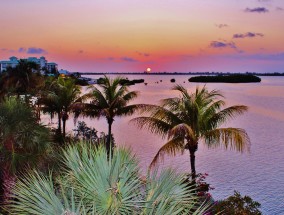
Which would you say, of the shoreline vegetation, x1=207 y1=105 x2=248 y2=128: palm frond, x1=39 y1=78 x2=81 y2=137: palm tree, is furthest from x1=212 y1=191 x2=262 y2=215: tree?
x1=39 y1=78 x2=81 y2=137: palm tree

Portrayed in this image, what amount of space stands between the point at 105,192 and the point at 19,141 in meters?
7.57

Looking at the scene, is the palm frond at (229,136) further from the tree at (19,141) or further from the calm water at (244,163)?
the tree at (19,141)

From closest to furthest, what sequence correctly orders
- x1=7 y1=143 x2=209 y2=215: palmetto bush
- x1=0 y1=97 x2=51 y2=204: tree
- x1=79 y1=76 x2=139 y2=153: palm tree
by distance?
x1=7 y1=143 x2=209 y2=215: palmetto bush
x1=0 y1=97 x2=51 y2=204: tree
x1=79 y1=76 x2=139 y2=153: palm tree

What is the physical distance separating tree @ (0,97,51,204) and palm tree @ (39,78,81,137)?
22412 millimetres

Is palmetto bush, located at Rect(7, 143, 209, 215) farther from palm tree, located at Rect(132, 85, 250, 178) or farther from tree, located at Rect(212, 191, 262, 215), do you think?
palm tree, located at Rect(132, 85, 250, 178)

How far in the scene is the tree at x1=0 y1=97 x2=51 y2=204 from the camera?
11703mm

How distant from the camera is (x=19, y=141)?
12078 millimetres

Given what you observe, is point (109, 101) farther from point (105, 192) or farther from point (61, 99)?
point (105, 192)

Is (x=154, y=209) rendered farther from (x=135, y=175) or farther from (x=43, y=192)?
(x=43, y=192)

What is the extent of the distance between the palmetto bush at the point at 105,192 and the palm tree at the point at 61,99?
96.0 feet

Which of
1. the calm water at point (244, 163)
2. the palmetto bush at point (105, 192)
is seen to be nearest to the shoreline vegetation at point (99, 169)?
the palmetto bush at point (105, 192)

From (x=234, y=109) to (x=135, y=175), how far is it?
13319mm

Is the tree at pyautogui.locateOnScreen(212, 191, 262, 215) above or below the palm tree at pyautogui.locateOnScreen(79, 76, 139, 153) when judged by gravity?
below

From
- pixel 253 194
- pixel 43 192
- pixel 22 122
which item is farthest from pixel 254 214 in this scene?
pixel 253 194
